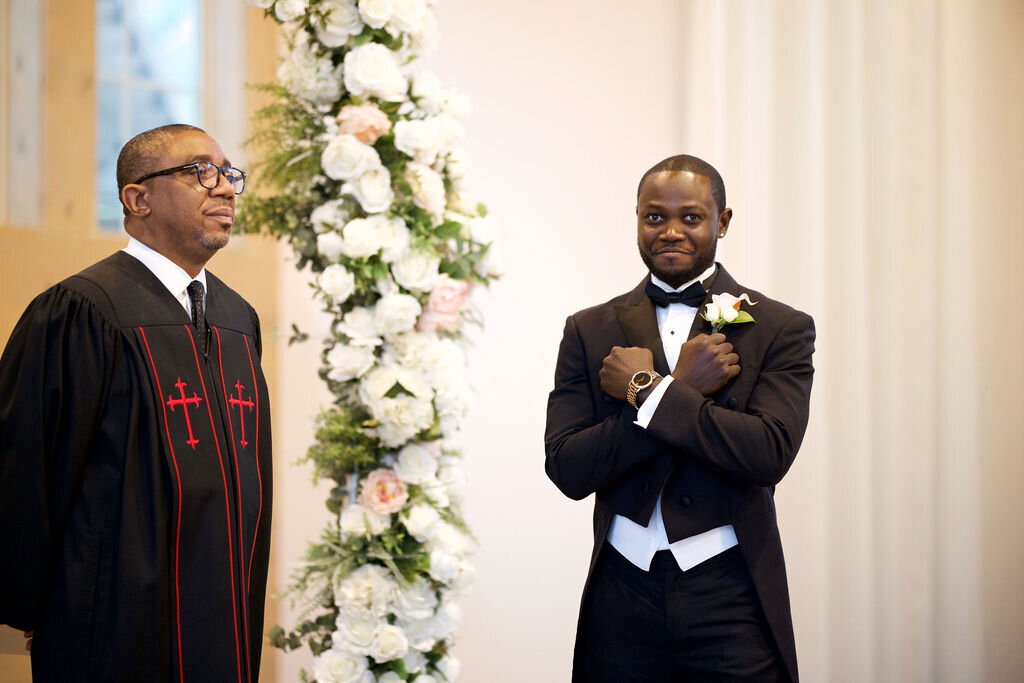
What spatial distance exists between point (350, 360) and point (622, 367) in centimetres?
92

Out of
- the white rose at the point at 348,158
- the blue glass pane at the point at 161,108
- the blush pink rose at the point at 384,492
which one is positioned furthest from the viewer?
the blue glass pane at the point at 161,108

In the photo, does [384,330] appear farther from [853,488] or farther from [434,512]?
[853,488]

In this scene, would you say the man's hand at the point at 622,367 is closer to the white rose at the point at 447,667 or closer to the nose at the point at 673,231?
the nose at the point at 673,231

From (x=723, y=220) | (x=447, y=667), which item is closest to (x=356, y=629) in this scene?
(x=447, y=667)

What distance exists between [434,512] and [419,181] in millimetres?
976

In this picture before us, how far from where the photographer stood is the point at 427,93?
2865 millimetres

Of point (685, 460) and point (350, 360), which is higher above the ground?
point (350, 360)

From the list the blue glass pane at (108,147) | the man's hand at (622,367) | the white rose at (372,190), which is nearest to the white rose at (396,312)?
the white rose at (372,190)

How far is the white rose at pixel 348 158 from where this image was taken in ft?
8.95

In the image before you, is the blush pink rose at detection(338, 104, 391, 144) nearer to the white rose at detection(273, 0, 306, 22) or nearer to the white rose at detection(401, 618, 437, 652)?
the white rose at detection(273, 0, 306, 22)

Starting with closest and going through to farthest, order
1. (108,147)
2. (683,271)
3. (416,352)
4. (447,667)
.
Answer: (683,271)
(416,352)
(447,667)
(108,147)

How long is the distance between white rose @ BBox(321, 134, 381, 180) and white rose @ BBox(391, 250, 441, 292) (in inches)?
10.7

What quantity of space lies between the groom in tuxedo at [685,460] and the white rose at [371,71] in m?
0.87

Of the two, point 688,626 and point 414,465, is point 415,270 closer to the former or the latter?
point 414,465
